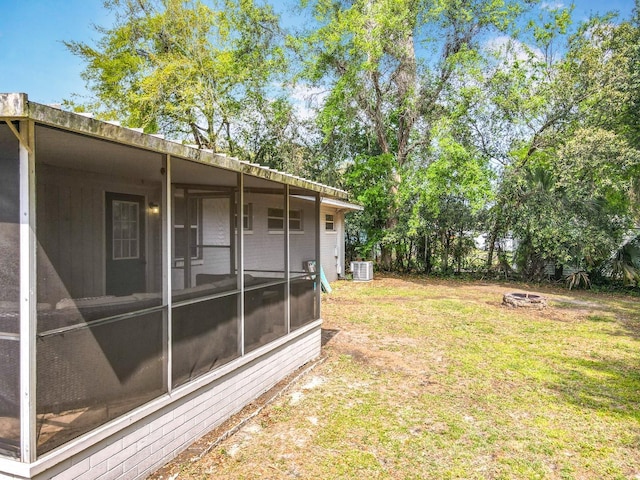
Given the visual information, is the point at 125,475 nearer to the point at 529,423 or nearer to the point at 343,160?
the point at 529,423

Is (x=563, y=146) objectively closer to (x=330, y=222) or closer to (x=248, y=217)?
(x=330, y=222)

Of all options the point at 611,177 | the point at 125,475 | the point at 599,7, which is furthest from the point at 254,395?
A: the point at 599,7

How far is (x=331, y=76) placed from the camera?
16.0 meters

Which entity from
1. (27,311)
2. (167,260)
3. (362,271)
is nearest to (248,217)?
(167,260)

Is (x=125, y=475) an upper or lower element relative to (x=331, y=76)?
lower

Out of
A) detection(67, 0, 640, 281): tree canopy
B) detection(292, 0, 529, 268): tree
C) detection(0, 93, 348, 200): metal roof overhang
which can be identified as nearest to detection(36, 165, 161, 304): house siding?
detection(0, 93, 348, 200): metal roof overhang

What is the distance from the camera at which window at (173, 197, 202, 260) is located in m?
3.58

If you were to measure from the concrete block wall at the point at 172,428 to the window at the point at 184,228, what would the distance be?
1.28m

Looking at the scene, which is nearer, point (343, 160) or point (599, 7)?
point (599, 7)

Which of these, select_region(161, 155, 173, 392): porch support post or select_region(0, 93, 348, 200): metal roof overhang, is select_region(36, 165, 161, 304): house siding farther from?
select_region(0, 93, 348, 200): metal roof overhang

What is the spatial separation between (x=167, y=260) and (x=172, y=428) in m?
1.38

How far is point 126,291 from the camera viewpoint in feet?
9.95

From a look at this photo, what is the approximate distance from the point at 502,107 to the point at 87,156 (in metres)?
14.3

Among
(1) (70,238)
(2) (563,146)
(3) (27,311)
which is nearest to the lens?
(3) (27,311)
